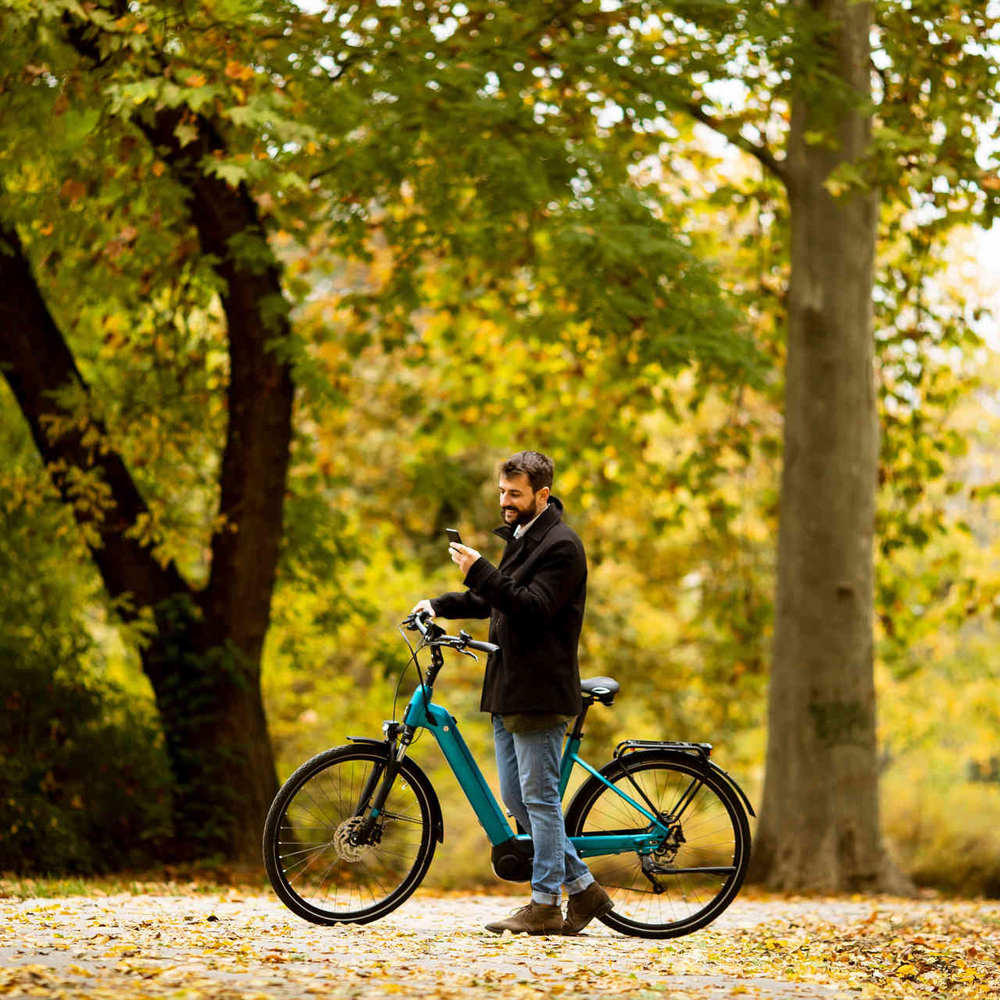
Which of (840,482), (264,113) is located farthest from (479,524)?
(264,113)

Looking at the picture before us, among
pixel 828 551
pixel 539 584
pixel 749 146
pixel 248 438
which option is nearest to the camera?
pixel 539 584

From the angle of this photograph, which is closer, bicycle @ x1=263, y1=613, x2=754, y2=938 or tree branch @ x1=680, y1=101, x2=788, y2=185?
bicycle @ x1=263, y1=613, x2=754, y2=938

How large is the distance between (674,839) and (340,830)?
1.45 meters

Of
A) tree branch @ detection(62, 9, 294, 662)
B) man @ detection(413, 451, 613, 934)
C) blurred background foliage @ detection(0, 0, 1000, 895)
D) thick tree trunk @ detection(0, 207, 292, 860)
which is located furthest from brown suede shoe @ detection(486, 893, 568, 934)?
tree branch @ detection(62, 9, 294, 662)

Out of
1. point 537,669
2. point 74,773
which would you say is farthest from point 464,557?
point 74,773

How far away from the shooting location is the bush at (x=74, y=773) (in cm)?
987

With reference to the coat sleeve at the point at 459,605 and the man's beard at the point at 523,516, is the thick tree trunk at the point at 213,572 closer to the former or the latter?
the coat sleeve at the point at 459,605

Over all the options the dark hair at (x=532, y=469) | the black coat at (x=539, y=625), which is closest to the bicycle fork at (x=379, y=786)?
the black coat at (x=539, y=625)

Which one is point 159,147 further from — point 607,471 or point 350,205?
point 607,471

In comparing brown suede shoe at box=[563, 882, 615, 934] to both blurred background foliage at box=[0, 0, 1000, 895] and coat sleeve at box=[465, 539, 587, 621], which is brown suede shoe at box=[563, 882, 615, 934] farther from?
blurred background foliage at box=[0, 0, 1000, 895]

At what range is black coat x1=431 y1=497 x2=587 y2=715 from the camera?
19.1 ft

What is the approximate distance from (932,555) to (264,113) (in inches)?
832

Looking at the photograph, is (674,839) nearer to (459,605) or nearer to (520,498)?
(459,605)

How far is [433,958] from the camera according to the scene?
547 centimetres
